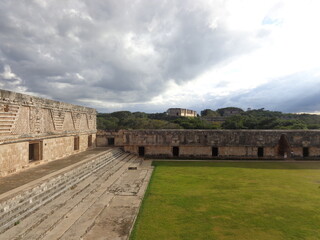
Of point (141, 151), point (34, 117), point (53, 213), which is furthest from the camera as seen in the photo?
point (141, 151)

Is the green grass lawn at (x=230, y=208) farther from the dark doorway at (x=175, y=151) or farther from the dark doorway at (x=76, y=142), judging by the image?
the dark doorway at (x=76, y=142)

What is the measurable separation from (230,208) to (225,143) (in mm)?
10868

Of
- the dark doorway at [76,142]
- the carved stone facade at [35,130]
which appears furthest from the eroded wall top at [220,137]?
the carved stone facade at [35,130]

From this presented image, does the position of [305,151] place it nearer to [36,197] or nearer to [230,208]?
[230,208]

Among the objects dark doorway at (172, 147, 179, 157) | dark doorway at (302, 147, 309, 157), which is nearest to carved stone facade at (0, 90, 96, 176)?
dark doorway at (172, 147, 179, 157)

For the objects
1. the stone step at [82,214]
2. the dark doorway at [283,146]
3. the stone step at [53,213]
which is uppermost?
the dark doorway at [283,146]

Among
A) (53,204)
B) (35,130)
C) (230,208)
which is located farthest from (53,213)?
(35,130)

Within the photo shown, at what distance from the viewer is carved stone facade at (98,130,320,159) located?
1681 cm

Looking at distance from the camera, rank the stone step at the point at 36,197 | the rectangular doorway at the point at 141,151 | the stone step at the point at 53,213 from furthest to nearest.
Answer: the rectangular doorway at the point at 141,151 → the stone step at the point at 36,197 → the stone step at the point at 53,213

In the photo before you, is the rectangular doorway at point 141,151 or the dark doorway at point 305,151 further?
the rectangular doorway at point 141,151

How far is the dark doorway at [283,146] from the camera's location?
16.9 m

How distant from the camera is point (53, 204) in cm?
653

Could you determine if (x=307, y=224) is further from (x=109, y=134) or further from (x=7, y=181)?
(x=109, y=134)

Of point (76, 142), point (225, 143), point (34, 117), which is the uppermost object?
point (34, 117)
